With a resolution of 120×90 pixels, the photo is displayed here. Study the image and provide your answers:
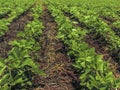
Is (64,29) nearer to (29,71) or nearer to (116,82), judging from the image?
(29,71)

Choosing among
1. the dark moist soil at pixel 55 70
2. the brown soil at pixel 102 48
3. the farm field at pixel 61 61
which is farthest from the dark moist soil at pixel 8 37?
the brown soil at pixel 102 48

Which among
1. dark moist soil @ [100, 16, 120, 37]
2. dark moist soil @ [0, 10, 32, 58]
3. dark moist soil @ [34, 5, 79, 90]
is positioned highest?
dark moist soil @ [34, 5, 79, 90]

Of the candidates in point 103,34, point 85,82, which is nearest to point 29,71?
point 85,82

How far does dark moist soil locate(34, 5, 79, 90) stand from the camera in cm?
519

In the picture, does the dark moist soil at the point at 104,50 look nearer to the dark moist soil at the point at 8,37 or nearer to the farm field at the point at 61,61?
the farm field at the point at 61,61

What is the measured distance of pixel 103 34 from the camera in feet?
28.0

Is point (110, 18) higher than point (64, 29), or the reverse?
point (64, 29)

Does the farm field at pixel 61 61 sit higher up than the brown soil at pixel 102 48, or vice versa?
the farm field at pixel 61 61

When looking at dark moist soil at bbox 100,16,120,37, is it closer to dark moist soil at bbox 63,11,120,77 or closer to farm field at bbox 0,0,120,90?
farm field at bbox 0,0,120,90

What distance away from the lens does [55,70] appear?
5887 mm

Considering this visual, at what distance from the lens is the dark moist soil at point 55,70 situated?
5191mm

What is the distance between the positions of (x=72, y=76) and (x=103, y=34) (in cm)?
325

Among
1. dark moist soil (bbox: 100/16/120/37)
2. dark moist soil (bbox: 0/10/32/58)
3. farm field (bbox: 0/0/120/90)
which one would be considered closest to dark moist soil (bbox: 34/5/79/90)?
farm field (bbox: 0/0/120/90)

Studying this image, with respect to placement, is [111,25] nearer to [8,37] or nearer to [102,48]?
[102,48]
